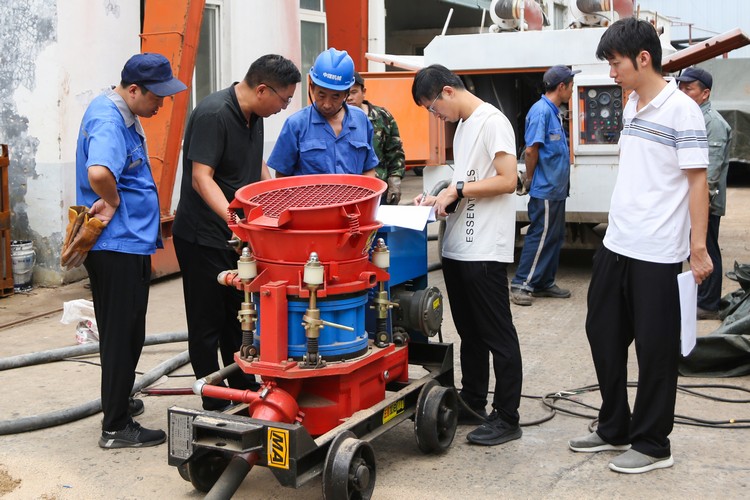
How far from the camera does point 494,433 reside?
4.66 m

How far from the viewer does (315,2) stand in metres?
13.4

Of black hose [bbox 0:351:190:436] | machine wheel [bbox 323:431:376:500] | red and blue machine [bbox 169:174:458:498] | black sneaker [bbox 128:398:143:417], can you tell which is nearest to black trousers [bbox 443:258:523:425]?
red and blue machine [bbox 169:174:458:498]

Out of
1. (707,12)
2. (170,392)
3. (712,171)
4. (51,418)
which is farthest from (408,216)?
(707,12)

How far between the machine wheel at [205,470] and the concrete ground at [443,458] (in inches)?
2.9

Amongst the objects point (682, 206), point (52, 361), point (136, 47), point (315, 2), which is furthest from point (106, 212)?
point (315, 2)

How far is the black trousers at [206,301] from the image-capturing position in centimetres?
479

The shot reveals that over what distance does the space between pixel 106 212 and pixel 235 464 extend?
1458 mm

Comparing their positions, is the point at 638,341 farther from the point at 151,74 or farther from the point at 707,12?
the point at 707,12

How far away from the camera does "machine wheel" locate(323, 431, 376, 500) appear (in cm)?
373

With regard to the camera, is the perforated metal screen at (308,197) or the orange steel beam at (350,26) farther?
the orange steel beam at (350,26)

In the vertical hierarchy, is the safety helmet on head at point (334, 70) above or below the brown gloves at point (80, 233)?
above

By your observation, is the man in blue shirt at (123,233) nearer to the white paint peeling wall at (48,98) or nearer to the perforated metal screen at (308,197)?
the perforated metal screen at (308,197)

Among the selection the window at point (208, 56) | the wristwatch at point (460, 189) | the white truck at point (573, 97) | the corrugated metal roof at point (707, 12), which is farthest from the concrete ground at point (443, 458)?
the corrugated metal roof at point (707, 12)

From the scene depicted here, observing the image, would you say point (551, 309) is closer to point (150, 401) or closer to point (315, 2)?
point (150, 401)
